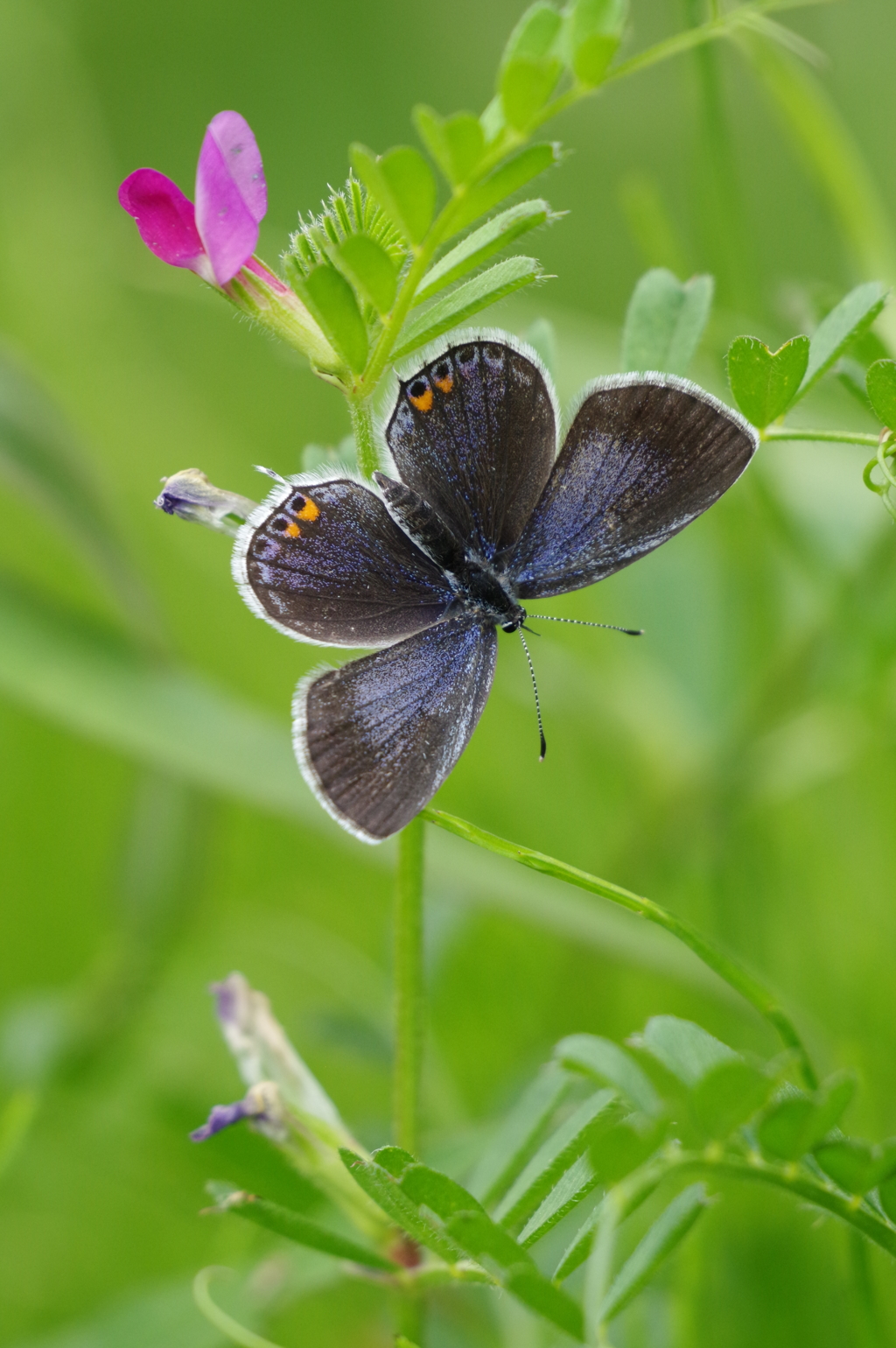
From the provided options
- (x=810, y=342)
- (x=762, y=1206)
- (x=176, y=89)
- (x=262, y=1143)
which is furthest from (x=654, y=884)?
(x=176, y=89)

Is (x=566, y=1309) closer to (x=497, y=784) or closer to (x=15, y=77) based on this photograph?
(x=497, y=784)

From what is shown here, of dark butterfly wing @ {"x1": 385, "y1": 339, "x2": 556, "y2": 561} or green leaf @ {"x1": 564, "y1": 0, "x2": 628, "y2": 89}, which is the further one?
dark butterfly wing @ {"x1": 385, "y1": 339, "x2": 556, "y2": 561}

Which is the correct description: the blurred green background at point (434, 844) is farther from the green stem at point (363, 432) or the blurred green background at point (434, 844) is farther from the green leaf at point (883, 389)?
the green stem at point (363, 432)

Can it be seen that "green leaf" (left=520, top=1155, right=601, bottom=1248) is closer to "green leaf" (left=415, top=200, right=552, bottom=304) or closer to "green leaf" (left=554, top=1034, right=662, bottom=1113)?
"green leaf" (left=554, top=1034, right=662, bottom=1113)

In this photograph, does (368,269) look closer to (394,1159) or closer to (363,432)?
(363,432)

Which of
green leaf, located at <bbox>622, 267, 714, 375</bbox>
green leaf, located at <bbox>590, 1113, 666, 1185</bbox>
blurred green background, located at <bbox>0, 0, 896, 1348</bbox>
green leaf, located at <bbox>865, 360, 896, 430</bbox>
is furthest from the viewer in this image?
blurred green background, located at <bbox>0, 0, 896, 1348</bbox>

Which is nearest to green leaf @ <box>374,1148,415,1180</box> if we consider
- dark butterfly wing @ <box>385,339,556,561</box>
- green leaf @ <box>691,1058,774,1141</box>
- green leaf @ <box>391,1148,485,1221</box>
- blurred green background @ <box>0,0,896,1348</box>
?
green leaf @ <box>391,1148,485,1221</box>
